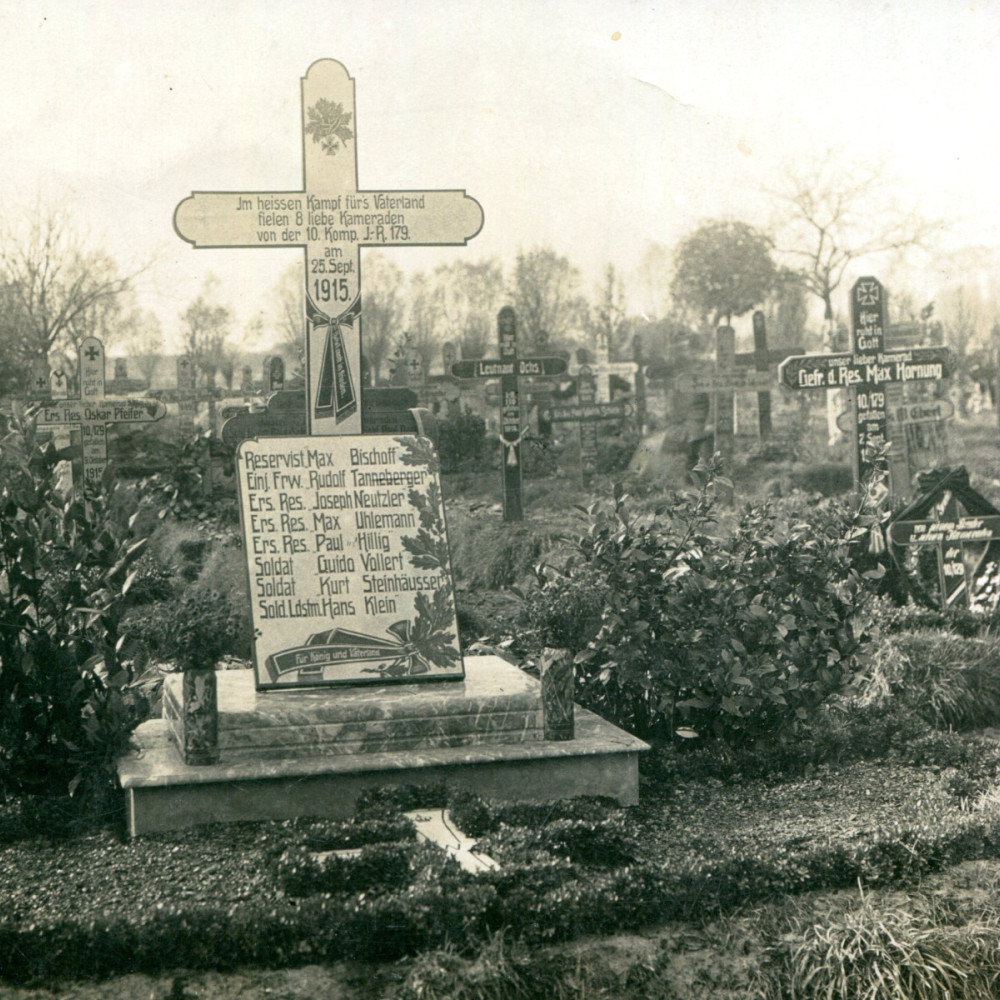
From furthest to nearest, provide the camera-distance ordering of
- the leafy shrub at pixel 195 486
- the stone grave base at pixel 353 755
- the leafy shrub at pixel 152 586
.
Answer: the leafy shrub at pixel 195 486
the leafy shrub at pixel 152 586
the stone grave base at pixel 353 755

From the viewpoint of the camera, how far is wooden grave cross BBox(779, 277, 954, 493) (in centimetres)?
1077

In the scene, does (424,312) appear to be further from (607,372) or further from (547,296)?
(607,372)

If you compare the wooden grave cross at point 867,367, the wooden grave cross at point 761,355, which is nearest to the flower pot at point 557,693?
the wooden grave cross at point 867,367

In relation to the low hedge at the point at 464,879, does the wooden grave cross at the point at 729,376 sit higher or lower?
higher

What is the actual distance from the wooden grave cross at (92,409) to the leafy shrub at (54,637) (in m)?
7.92

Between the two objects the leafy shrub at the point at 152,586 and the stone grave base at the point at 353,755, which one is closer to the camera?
the stone grave base at the point at 353,755

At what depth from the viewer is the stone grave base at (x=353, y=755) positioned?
439 centimetres

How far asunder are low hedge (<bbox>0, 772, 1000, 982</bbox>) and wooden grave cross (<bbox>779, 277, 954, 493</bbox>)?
264 inches

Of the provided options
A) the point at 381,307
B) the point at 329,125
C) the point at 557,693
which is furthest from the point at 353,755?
the point at 381,307

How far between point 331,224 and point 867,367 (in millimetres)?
6885

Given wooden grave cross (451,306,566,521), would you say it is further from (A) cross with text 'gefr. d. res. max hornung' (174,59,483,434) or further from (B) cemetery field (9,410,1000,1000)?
(A) cross with text 'gefr. d. res. max hornung' (174,59,483,434)

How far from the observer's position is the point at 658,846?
4.18 m

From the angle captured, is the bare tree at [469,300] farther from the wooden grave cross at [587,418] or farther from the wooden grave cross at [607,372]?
the wooden grave cross at [587,418]

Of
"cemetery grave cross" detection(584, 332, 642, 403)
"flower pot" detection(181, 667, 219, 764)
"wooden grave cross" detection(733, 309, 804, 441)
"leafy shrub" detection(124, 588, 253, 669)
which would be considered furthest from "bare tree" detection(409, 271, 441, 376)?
"flower pot" detection(181, 667, 219, 764)
